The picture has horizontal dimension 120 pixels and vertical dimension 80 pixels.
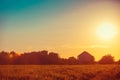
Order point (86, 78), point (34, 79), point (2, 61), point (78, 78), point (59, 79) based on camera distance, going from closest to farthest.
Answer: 1. point (34, 79)
2. point (59, 79)
3. point (78, 78)
4. point (86, 78)
5. point (2, 61)

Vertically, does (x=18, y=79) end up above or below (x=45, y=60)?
below

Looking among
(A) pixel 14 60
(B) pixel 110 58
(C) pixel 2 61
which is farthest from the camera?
(B) pixel 110 58

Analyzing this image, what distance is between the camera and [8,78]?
74.9 ft

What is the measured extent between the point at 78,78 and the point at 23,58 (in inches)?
A: 2253

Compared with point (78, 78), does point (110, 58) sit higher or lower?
higher

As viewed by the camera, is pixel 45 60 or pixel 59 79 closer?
pixel 59 79

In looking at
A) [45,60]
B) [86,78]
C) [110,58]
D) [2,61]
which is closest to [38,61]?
[45,60]

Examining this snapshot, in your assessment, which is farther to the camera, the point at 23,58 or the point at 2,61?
the point at 23,58

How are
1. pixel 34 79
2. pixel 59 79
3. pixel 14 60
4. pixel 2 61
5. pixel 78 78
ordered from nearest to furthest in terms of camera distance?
pixel 34 79
pixel 59 79
pixel 78 78
pixel 2 61
pixel 14 60

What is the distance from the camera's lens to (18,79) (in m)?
22.7

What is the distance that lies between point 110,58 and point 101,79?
68.3 meters

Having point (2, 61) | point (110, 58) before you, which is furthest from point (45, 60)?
point (110, 58)

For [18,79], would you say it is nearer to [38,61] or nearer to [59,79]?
[59,79]

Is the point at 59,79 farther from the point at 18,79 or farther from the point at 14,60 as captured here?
the point at 14,60
